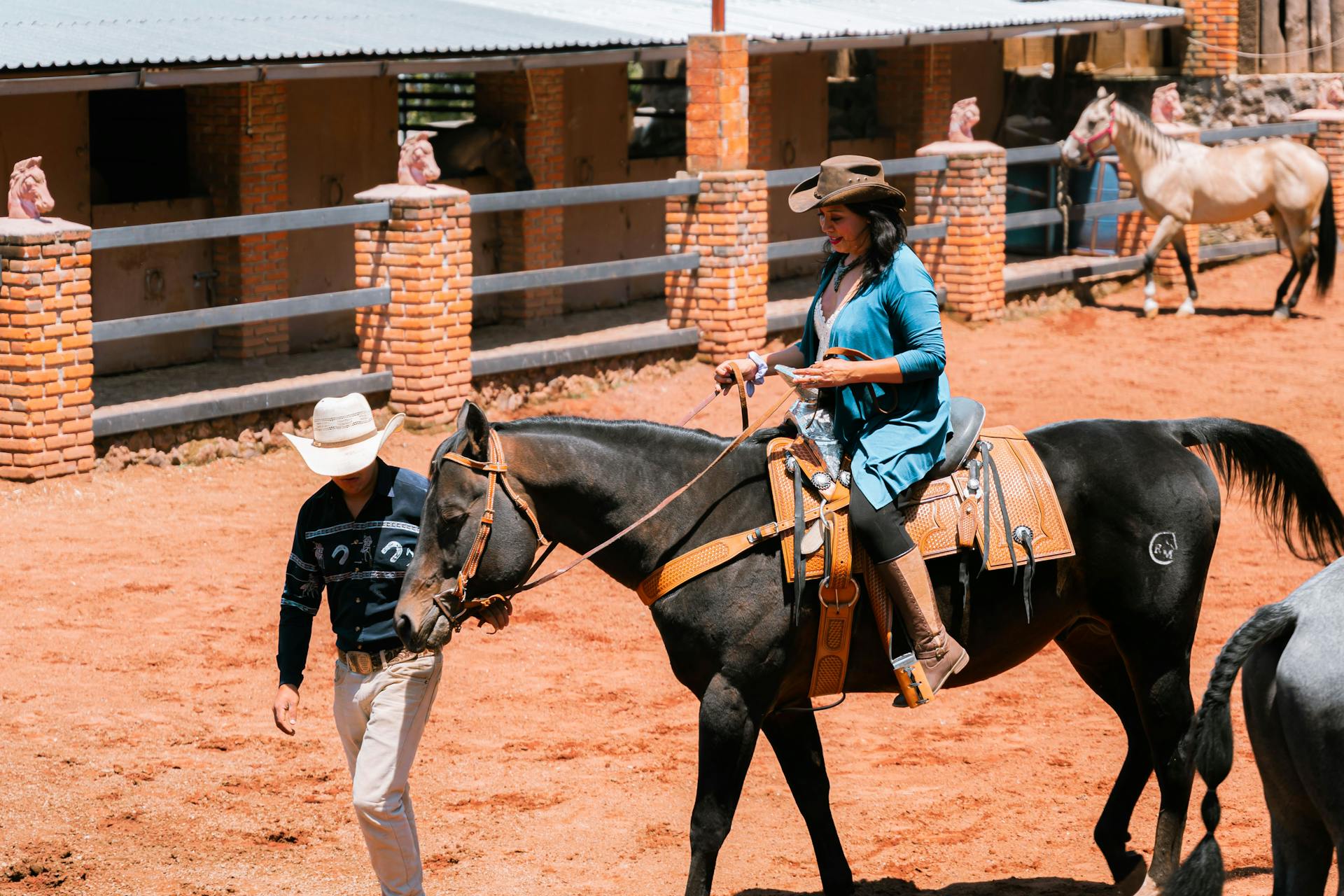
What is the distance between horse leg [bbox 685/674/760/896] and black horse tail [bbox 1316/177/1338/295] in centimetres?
1526

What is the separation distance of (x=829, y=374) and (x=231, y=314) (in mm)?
8135

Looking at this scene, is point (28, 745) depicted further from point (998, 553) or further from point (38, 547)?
point (998, 553)

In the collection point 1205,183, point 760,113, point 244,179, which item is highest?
point 760,113

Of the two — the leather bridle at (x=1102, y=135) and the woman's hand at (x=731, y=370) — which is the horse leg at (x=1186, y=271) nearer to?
the leather bridle at (x=1102, y=135)

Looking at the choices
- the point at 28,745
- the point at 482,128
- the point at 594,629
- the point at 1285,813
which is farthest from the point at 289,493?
the point at 1285,813

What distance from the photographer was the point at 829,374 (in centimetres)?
536

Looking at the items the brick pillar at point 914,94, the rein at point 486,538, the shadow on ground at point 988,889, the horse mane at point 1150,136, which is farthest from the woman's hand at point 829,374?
the brick pillar at point 914,94

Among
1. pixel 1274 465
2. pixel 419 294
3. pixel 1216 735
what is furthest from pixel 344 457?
pixel 419 294

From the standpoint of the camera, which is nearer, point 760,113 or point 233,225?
point 233,225

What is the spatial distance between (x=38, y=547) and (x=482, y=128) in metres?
7.60

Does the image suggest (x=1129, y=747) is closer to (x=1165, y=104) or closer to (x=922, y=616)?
(x=922, y=616)

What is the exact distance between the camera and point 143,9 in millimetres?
14281

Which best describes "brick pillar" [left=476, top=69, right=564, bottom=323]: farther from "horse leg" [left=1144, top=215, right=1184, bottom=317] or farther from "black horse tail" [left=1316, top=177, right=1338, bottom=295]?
"black horse tail" [left=1316, top=177, right=1338, bottom=295]

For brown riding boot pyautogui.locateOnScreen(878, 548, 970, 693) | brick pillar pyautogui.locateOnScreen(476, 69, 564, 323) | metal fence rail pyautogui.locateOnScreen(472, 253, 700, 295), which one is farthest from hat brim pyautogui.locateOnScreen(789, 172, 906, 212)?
brick pillar pyautogui.locateOnScreen(476, 69, 564, 323)
